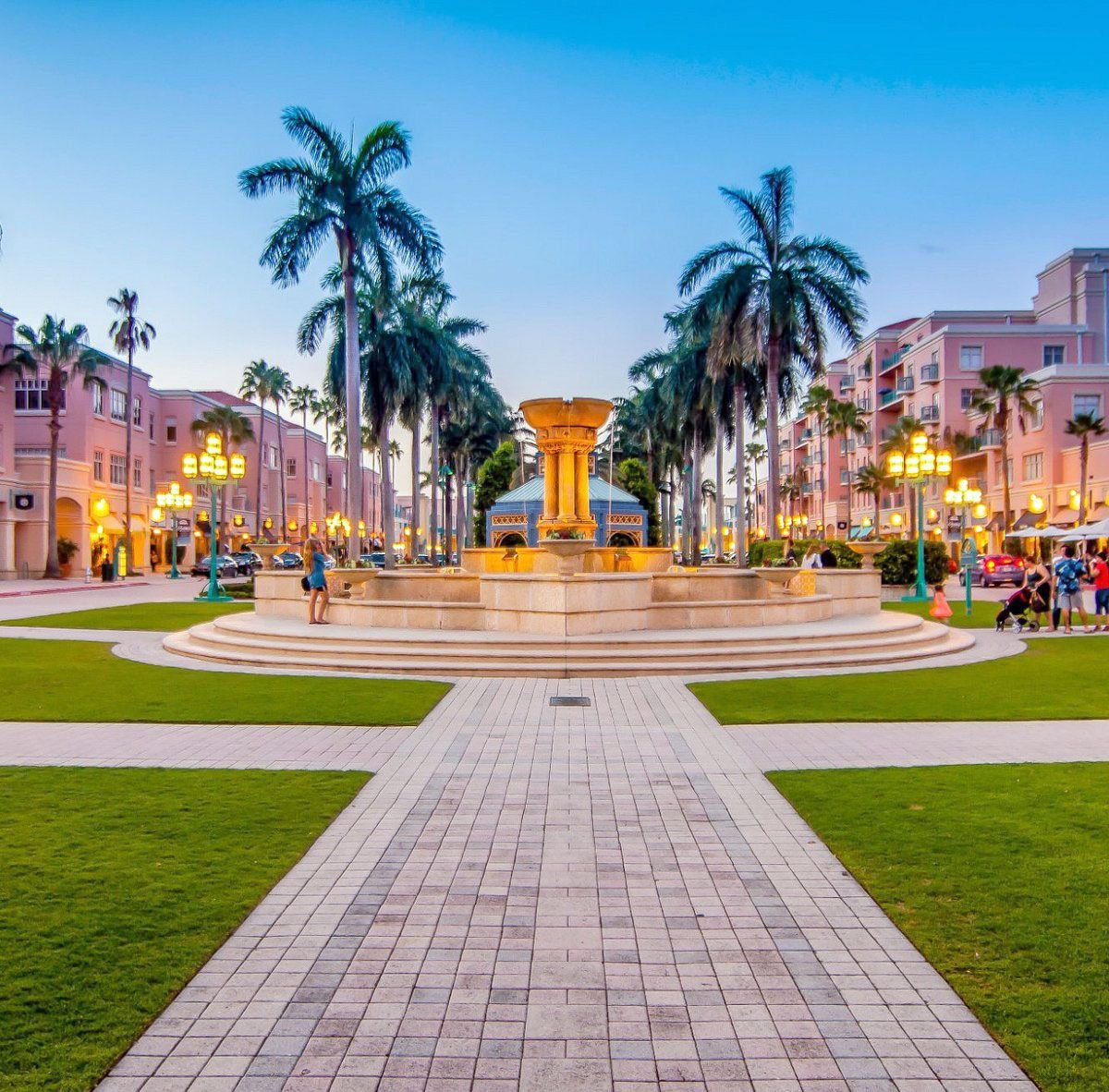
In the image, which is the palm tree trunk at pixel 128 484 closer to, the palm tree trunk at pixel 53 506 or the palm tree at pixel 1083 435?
the palm tree trunk at pixel 53 506

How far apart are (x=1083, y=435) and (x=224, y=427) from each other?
57.2 m

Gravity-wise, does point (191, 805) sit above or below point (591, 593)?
below

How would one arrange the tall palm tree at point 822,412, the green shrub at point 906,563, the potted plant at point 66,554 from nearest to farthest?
the green shrub at point 906,563 < the potted plant at point 66,554 < the tall palm tree at point 822,412

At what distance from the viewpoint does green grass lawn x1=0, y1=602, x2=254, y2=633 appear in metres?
23.5

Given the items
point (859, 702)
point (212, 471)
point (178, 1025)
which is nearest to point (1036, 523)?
point (212, 471)

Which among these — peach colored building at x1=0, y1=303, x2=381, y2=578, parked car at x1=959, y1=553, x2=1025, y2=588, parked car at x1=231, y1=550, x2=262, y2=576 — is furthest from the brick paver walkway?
parked car at x1=231, y1=550, x2=262, y2=576

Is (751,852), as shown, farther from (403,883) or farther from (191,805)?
(191,805)

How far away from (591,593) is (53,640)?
1171cm

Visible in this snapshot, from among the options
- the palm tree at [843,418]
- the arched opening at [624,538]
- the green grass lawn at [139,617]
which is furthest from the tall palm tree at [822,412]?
the green grass lawn at [139,617]

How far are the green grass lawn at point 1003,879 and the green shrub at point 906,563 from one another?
27.2 meters

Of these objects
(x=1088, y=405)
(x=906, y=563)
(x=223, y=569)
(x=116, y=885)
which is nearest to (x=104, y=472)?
(x=223, y=569)

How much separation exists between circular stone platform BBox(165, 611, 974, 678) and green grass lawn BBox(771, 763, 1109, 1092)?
6558 mm

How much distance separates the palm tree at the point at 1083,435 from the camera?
49.3 metres

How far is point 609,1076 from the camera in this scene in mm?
3572
